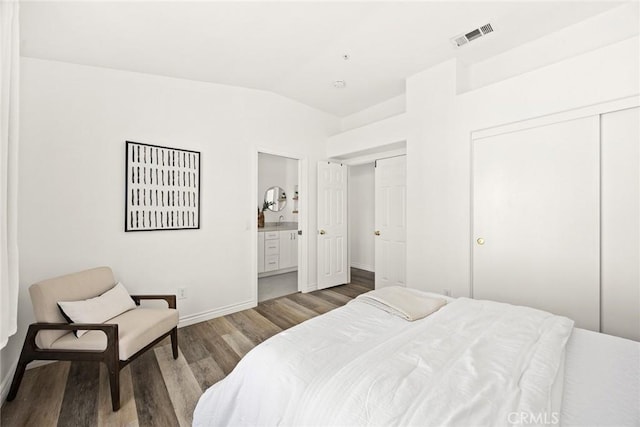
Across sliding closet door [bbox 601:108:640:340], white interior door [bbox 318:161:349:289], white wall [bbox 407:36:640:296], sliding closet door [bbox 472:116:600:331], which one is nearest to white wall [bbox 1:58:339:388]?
white interior door [bbox 318:161:349:289]

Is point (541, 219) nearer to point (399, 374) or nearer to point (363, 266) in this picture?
point (399, 374)

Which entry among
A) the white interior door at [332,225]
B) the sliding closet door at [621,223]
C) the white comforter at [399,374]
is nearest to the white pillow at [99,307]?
the white comforter at [399,374]

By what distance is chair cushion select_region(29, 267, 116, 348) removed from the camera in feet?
6.00

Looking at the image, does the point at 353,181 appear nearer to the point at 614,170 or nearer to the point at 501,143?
the point at 501,143

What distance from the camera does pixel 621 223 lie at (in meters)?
2.03

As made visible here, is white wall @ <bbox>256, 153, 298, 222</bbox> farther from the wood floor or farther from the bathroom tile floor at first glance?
the wood floor

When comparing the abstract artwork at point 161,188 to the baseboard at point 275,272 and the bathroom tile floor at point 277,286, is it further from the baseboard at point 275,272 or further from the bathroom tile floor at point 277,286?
the baseboard at point 275,272

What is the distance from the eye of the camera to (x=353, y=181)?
5941 millimetres

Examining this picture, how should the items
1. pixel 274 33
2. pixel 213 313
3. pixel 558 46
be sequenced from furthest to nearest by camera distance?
pixel 213 313 → pixel 558 46 → pixel 274 33

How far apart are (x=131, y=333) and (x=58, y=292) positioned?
0.63 meters

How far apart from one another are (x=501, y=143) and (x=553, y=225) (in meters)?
0.83

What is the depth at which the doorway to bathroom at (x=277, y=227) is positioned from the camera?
15.9 ft

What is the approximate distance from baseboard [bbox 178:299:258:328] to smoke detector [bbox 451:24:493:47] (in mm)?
3565

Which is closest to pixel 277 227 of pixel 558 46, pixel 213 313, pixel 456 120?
pixel 213 313
